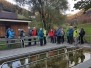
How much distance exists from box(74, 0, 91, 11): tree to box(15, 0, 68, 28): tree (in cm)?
1888

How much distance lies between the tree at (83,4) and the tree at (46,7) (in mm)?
18878

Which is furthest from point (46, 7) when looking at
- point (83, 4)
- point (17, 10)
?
point (83, 4)

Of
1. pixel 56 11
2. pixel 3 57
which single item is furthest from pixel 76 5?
pixel 56 11

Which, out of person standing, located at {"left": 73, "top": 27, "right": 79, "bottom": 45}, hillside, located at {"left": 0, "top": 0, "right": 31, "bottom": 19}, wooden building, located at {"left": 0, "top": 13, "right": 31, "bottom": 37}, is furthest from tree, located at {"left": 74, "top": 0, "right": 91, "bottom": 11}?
hillside, located at {"left": 0, "top": 0, "right": 31, "bottom": 19}

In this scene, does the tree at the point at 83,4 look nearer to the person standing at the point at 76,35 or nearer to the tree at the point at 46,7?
the person standing at the point at 76,35

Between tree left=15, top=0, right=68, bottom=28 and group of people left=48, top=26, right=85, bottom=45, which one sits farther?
tree left=15, top=0, right=68, bottom=28

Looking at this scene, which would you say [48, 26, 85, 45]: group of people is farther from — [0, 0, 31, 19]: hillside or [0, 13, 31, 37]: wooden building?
[0, 0, 31, 19]: hillside

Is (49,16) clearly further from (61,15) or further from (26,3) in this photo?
(26,3)

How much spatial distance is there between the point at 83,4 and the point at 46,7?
1973 cm

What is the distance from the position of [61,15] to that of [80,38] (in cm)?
1252

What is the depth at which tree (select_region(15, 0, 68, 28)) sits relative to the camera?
26.2m

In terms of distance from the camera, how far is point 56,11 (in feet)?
86.0

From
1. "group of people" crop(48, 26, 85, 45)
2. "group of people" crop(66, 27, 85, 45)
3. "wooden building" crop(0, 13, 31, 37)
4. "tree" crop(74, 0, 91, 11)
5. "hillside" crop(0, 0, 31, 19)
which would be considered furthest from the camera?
"hillside" crop(0, 0, 31, 19)

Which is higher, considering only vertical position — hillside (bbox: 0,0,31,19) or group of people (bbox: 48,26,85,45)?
hillside (bbox: 0,0,31,19)
